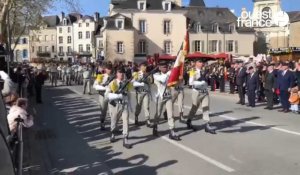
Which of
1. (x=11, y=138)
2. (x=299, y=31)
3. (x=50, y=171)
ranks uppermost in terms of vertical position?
(x=299, y=31)

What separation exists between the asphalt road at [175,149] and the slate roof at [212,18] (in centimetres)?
6500

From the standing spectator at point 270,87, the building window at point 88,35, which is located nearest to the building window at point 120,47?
the building window at point 88,35

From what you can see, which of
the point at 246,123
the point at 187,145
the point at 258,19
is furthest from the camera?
the point at 258,19

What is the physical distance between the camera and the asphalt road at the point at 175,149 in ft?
30.5

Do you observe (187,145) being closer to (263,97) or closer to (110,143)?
(110,143)

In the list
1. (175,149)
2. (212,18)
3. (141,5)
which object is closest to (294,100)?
(175,149)

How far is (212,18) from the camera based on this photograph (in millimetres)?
82500

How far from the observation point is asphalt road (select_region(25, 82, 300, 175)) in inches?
366

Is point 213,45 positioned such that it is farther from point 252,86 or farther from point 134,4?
point 252,86

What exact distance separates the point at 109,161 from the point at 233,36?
240ft

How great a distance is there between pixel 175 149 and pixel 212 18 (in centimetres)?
7303

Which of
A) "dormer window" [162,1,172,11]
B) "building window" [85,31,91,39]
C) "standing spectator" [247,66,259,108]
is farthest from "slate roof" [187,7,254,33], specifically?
"standing spectator" [247,66,259,108]

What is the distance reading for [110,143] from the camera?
12.2 m

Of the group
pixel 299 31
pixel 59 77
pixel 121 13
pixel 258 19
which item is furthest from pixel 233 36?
pixel 59 77
